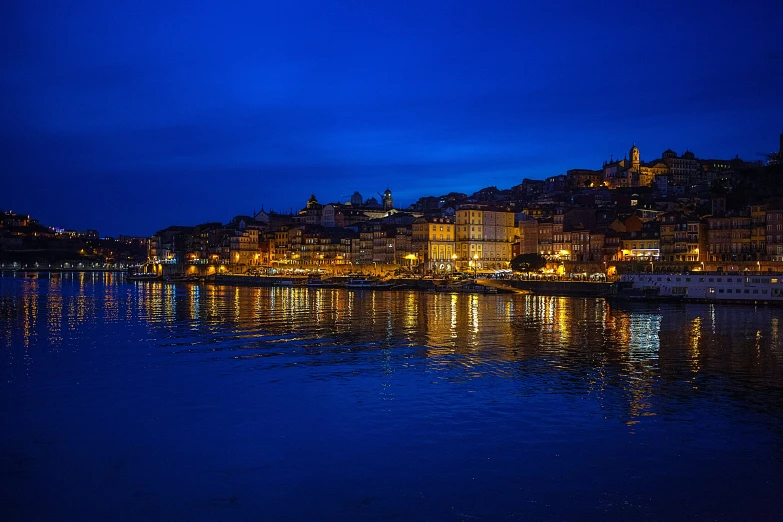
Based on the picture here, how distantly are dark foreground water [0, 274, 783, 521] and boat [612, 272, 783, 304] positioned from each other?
29.3 m

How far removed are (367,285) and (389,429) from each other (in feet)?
248

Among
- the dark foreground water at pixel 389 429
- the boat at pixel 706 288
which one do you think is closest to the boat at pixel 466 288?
the boat at pixel 706 288

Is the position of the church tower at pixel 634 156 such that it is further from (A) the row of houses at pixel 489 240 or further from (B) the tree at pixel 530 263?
(B) the tree at pixel 530 263

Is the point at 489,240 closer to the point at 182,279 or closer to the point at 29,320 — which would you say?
the point at 182,279

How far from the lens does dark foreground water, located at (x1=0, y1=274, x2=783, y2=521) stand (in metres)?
11.6

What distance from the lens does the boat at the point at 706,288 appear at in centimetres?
5797

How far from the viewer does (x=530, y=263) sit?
9169cm

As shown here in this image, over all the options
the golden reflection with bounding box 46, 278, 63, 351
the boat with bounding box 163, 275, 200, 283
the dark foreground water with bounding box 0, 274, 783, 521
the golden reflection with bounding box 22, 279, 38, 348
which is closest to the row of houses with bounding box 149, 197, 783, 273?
the boat with bounding box 163, 275, 200, 283

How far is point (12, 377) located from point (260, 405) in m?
8.50

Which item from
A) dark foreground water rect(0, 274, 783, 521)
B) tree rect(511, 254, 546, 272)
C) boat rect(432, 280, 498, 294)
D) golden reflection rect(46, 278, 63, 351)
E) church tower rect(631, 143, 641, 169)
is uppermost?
church tower rect(631, 143, 641, 169)

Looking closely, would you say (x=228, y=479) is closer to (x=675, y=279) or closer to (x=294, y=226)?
(x=675, y=279)

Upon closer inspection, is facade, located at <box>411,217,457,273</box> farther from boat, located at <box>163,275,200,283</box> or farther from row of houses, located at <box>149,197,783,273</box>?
boat, located at <box>163,275,200,283</box>

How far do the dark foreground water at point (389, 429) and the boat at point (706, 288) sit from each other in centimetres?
2927

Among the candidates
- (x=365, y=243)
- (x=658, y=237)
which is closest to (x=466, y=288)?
(x=658, y=237)
